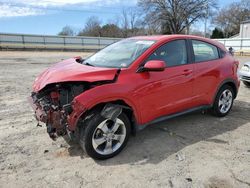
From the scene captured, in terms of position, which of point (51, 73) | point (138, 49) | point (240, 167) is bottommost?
point (240, 167)

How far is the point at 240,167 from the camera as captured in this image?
3.46 meters

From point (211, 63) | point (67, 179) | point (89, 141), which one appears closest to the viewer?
point (67, 179)

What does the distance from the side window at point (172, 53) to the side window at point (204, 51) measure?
1.05 ft

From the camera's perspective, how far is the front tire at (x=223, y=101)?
5.20 metres

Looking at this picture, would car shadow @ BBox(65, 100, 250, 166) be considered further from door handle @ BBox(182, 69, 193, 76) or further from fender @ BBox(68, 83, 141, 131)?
door handle @ BBox(182, 69, 193, 76)

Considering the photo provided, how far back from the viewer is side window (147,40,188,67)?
13.4ft

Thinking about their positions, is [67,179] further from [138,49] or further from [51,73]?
[138,49]

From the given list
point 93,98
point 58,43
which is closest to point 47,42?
point 58,43

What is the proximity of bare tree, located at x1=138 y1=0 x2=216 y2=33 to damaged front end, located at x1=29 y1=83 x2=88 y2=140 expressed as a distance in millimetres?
46700

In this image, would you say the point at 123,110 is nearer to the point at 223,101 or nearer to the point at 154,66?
the point at 154,66

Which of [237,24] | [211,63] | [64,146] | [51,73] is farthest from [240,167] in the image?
[237,24]

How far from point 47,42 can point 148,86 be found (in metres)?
30.5

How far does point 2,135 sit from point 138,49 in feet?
8.75

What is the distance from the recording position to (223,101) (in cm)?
538
